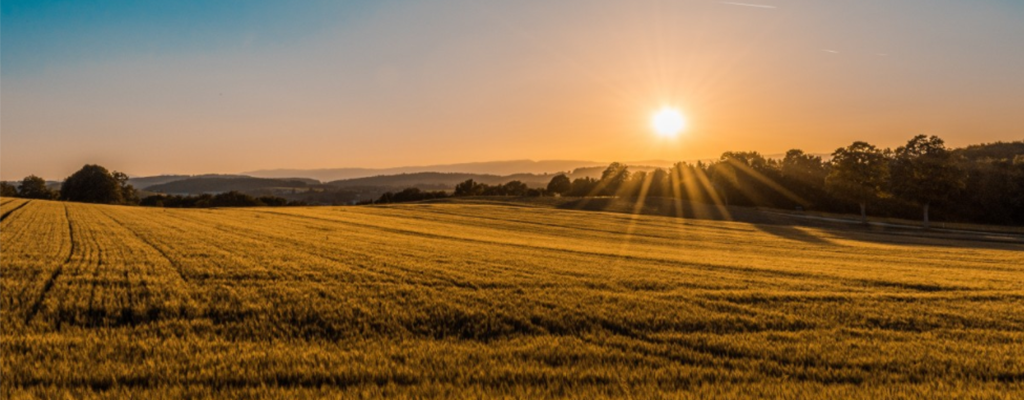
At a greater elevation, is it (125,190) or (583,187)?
(583,187)

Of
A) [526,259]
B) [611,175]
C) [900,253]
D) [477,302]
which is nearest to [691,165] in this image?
[611,175]

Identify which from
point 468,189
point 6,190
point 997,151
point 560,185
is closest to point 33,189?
point 6,190

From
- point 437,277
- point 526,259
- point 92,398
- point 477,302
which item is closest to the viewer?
point 92,398

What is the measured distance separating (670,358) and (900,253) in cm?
3102

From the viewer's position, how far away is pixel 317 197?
168 meters

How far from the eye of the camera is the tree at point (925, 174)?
57188mm

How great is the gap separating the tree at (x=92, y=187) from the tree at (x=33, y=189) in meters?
2.62

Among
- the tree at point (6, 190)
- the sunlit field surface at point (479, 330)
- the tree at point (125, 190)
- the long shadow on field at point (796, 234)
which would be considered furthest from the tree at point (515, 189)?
the sunlit field surface at point (479, 330)

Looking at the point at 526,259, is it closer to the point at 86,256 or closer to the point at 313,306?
the point at 313,306

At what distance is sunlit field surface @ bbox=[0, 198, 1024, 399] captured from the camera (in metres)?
6.46

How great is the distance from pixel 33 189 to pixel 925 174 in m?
143

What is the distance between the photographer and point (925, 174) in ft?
191

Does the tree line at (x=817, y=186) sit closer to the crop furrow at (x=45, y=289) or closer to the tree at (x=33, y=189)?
the tree at (x=33, y=189)

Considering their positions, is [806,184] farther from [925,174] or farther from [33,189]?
[33,189]
